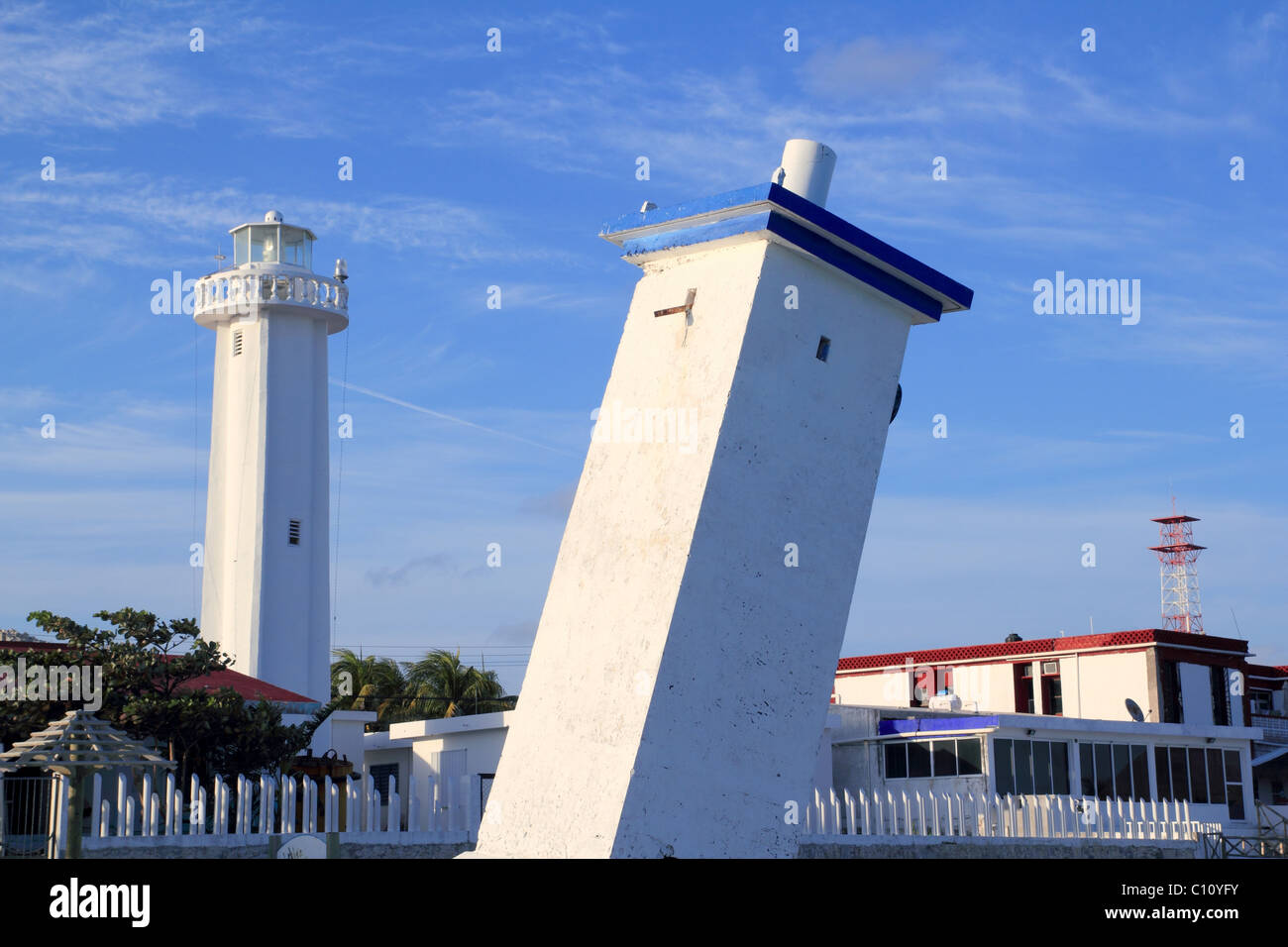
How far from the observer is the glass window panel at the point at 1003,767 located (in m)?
25.5

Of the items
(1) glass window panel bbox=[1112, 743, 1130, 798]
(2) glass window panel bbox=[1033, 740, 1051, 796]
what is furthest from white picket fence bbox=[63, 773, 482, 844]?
(1) glass window panel bbox=[1112, 743, 1130, 798]

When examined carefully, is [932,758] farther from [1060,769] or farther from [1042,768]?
[1060,769]

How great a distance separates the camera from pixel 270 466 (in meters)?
30.0

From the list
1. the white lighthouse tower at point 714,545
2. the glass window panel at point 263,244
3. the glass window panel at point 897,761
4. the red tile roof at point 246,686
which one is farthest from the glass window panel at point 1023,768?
the glass window panel at point 263,244

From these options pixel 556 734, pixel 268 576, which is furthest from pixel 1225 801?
pixel 556 734

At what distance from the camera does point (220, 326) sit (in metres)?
31.5

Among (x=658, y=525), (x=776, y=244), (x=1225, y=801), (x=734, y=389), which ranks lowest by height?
(x=1225, y=801)

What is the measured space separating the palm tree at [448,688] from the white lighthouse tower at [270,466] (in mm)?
17869

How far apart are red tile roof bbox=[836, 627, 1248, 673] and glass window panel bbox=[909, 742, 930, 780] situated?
29.1ft

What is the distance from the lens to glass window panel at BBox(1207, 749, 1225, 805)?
29.8 meters

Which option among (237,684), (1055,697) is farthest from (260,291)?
(1055,697)
